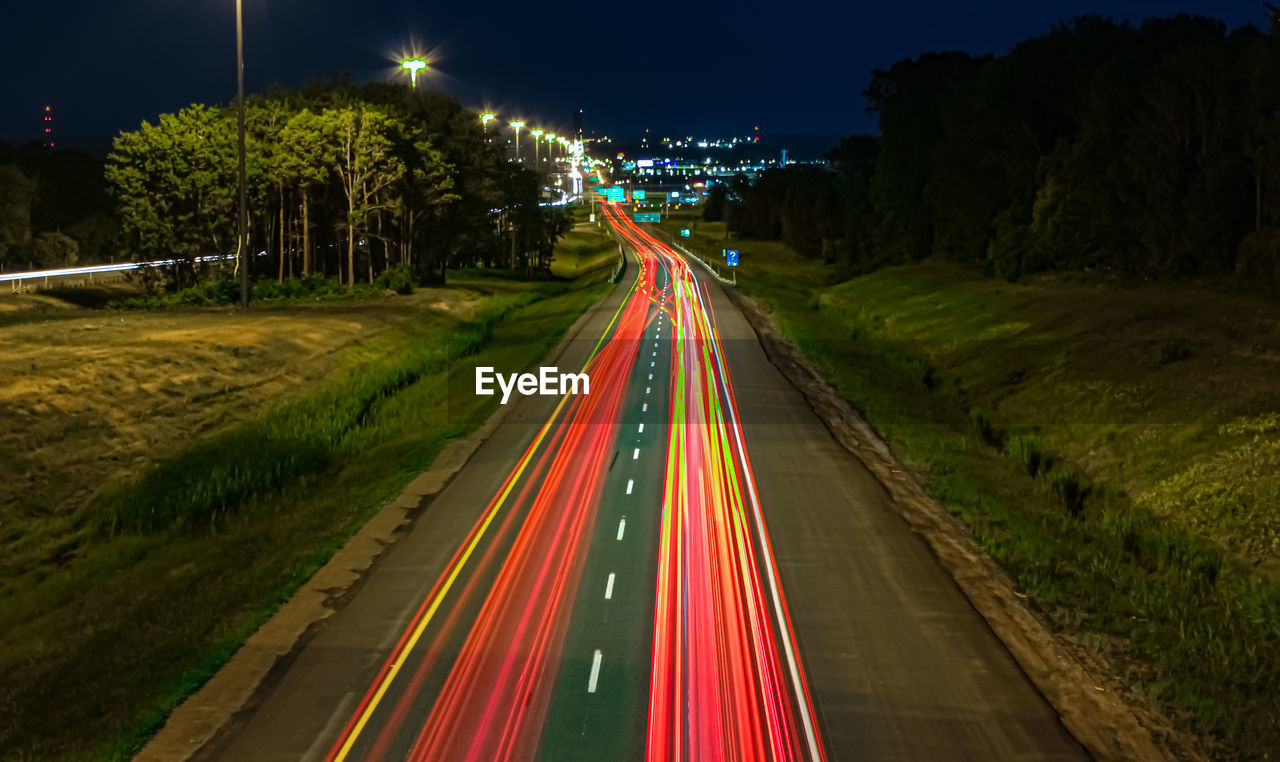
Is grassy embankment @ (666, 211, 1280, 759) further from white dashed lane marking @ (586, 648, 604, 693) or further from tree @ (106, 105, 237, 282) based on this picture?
tree @ (106, 105, 237, 282)

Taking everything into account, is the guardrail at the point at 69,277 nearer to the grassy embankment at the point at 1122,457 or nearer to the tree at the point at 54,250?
the tree at the point at 54,250

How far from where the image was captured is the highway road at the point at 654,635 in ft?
40.8

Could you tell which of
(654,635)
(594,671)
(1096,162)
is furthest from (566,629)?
(1096,162)

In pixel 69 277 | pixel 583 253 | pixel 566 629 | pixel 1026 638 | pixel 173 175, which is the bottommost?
pixel 566 629

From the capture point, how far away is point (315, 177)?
6694cm

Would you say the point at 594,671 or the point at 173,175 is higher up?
the point at 173,175

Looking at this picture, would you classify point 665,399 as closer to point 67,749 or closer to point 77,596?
point 77,596

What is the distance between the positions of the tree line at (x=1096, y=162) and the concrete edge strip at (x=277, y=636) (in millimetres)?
35320

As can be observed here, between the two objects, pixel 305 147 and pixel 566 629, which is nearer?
pixel 566 629

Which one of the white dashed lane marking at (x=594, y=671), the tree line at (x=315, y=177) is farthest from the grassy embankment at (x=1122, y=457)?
the tree line at (x=315, y=177)

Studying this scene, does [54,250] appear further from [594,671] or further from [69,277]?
[594,671]

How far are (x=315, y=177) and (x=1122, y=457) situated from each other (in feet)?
162

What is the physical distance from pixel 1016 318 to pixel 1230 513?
2885 centimetres

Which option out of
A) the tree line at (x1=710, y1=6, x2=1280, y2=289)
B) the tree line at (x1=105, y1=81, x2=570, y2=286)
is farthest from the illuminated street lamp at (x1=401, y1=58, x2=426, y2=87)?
the tree line at (x1=710, y1=6, x2=1280, y2=289)
